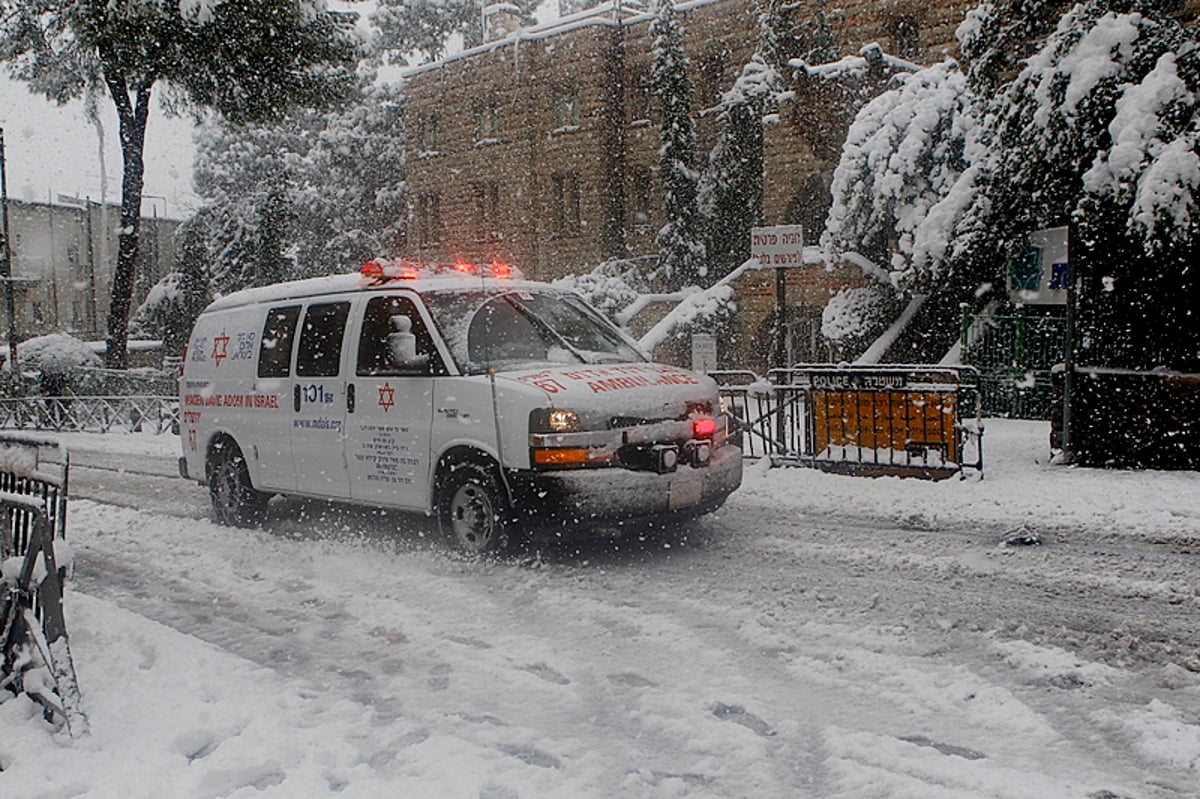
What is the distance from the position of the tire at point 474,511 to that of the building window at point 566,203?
1214 inches

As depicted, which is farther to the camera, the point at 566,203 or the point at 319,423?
the point at 566,203

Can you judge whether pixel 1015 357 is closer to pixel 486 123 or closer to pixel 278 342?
pixel 278 342

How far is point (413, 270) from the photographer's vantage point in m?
8.51

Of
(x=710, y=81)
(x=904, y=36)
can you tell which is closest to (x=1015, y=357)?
(x=904, y=36)

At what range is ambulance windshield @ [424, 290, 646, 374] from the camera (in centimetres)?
782

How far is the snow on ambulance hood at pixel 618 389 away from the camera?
7227 mm

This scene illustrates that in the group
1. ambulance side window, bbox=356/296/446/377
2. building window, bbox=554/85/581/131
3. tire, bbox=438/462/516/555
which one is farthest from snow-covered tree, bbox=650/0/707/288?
tire, bbox=438/462/516/555

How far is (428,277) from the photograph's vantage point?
845cm

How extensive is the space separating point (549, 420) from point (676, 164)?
27.4 meters

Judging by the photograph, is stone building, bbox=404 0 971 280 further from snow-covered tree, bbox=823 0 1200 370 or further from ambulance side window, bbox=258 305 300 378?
ambulance side window, bbox=258 305 300 378

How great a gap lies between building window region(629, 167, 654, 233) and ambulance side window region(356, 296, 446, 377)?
2928 centimetres

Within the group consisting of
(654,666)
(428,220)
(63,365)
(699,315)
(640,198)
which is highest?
(428,220)

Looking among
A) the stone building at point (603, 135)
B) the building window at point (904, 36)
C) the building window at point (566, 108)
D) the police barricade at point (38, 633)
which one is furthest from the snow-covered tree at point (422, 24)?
the police barricade at point (38, 633)

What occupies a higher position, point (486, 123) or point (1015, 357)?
point (486, 123)
